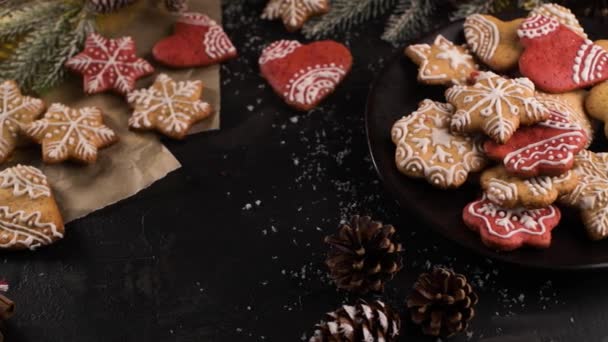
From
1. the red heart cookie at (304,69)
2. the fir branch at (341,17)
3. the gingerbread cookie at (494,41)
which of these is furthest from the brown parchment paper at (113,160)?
the gingerbread cookie at (494,41)

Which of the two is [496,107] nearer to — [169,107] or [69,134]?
[169,107]

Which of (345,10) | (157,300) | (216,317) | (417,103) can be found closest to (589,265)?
(417,103)

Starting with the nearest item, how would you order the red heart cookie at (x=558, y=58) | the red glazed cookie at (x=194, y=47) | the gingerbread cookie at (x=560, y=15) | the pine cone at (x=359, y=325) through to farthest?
the pine cone at (x=359, y=325) → the red heart cookie at (x=558, y=58) → the gingerbread cookie at (x=560, y=15) → the red glazed cookie at (x=194, y=47)

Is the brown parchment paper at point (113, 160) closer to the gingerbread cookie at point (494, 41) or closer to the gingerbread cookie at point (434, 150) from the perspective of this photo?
the gingerbread cookie at point (434, 150)

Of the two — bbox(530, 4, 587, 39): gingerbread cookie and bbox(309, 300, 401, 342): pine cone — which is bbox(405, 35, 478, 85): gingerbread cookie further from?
bbox(309, 300, 401, 342): pine cone

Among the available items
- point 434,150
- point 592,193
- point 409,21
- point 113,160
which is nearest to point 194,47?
point 113,160

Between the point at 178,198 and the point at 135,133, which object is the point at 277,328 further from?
the point at 135,133
